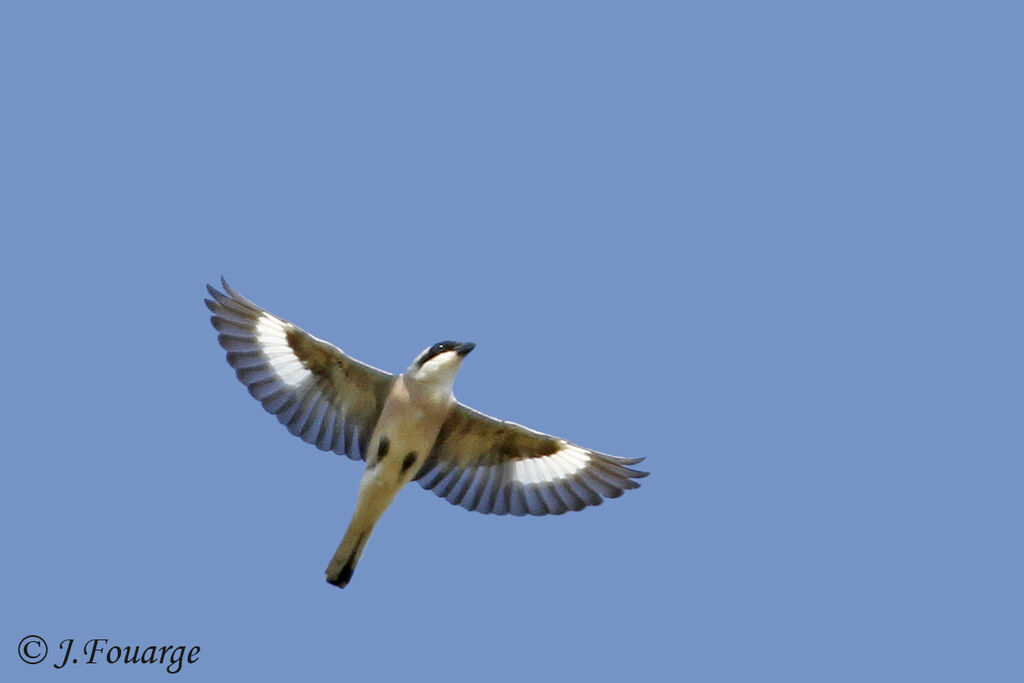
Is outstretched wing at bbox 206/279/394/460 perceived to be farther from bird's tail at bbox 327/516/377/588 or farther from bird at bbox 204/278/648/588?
bird's tail at bbox 327/516/377/588

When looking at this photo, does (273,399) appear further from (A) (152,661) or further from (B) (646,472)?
(B) (646,472)

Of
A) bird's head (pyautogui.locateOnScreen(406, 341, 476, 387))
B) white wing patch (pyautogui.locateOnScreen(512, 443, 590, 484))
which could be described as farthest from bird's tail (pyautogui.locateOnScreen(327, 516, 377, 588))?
white wing patch (pyautogui.locateOnScreen(512, 443, 590, 484))

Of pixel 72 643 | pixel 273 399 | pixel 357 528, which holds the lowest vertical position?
pixel 72 643

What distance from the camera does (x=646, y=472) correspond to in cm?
1573

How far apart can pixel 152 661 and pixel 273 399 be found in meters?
2.78

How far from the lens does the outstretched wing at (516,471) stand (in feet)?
51.7

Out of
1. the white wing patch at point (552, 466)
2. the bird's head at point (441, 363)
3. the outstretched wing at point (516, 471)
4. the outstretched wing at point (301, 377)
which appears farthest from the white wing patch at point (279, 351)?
the white wing patch at point (552, 466)

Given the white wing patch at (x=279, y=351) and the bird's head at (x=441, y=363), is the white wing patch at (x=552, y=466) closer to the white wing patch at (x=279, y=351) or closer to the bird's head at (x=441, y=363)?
the bird's head at (x=441, y=363)

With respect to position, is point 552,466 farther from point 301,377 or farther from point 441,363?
point 301,377

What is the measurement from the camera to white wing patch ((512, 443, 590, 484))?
15.9 m

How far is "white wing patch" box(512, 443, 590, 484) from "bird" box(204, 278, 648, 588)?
10mm

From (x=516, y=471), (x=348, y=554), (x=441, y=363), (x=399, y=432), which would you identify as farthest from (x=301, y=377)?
(x=516, y=471)

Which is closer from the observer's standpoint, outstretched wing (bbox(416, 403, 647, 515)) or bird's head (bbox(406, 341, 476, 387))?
bird's head (bbox(406, 341, 476, 387))

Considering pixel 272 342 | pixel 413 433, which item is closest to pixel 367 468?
pixel 413 433
